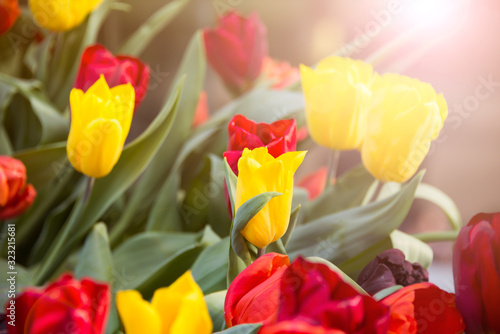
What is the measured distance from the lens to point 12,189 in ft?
0.93

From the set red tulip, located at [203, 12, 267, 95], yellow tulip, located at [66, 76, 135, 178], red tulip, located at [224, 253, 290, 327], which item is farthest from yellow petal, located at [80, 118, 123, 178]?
red tulip, located at [203, 12, 267, 95]

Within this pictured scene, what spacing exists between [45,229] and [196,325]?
0.24m

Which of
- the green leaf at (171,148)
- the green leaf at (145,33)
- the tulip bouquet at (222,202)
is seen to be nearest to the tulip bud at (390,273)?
the tulip bouquet at (222,202)

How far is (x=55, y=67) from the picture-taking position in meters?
0.45

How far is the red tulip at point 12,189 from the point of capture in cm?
27

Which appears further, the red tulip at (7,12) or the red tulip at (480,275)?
the red tulip at (7,12)

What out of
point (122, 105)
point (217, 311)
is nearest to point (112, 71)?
point (122, 105)

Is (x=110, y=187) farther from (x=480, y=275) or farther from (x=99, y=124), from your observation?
(x=480, y=275)

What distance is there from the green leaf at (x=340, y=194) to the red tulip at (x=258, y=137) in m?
0.11

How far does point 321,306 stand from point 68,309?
0.08 m

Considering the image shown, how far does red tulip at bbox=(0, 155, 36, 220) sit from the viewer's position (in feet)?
0.90

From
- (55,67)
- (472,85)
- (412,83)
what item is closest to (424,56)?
(472,85)

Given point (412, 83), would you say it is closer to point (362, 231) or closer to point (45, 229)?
point (362, 231)

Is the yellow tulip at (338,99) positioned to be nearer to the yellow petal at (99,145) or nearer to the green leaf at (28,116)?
the yellow petal at (99,145)
